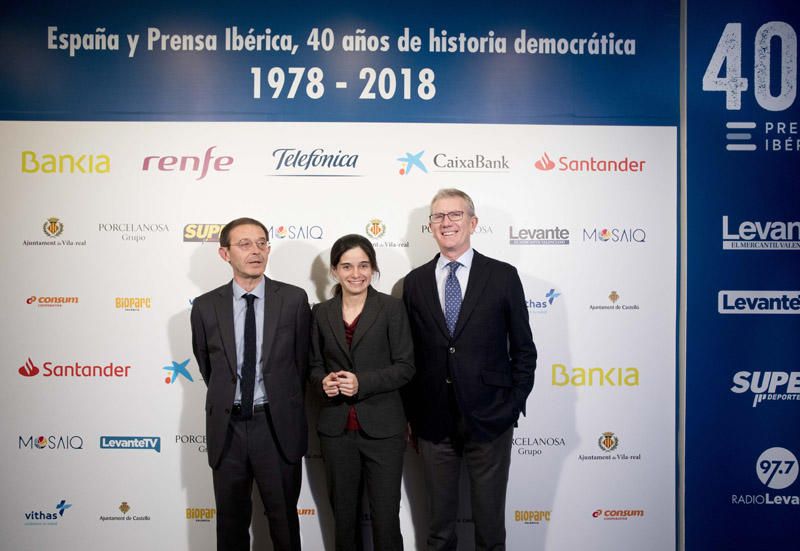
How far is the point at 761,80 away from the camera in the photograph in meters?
3.17

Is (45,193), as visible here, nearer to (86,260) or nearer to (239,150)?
(86,260)

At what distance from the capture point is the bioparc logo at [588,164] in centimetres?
316

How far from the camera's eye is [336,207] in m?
3.13

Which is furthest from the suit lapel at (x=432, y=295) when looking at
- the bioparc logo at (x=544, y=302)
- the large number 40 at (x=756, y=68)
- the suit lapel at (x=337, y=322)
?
the large number 40 at (x=756, y=68)

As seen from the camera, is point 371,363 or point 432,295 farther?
point 432,295

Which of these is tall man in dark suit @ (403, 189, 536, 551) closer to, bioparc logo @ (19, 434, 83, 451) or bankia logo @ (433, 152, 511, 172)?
bankia logo @ (433, 152, 511, 172)

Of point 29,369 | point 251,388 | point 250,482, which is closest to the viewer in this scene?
point 251,388

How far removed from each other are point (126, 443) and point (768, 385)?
371 centimetres

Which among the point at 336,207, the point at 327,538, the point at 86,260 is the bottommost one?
the point at 327,538

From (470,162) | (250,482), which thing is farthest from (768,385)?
(250,482)

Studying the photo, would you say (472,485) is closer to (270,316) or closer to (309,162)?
(270,316)

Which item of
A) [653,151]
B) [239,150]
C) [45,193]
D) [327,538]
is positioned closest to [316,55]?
[239,150]

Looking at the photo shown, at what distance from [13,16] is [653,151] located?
3.75 meters

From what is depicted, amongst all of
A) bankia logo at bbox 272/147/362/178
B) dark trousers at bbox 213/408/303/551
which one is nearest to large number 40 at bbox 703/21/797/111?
bankia logo at bbox 272/147/362/178
